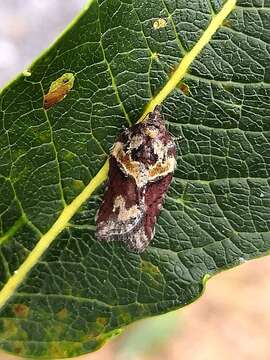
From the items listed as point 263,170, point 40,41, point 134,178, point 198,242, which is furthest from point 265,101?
point 40,41

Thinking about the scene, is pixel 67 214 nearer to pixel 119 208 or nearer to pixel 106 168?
pixel 106 168

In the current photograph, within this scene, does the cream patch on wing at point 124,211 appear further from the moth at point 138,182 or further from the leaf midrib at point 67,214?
the leaf midrib at point 67,214

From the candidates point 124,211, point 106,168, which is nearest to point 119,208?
point 124,211

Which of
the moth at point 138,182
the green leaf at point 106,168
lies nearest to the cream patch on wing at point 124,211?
the moth at point 138,182

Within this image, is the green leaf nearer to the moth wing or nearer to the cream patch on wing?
the moth wing

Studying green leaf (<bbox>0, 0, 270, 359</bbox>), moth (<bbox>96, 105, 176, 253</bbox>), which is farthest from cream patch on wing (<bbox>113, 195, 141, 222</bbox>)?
green leaf (<bbox>0, 0, 270, 359</bbox>)

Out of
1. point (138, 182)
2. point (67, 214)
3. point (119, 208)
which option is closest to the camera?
point (67, 214)
